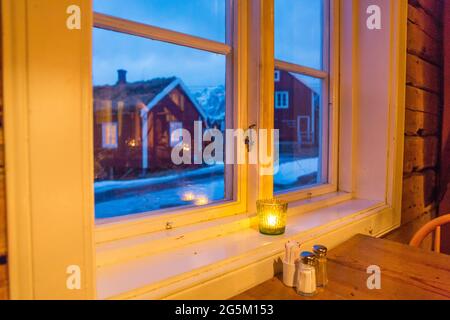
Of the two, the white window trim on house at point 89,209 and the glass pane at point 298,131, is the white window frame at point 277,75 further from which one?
the white window trim on house at point 89,209

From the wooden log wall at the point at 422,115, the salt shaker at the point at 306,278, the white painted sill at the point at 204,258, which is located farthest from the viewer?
the wooden log wall at the point at 422,115

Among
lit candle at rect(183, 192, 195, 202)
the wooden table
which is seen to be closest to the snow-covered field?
lit candle at rect(183, 192, 195, 202)

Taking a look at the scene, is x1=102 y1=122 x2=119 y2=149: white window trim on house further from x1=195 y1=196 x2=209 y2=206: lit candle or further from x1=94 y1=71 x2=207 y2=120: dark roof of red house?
x1=195 y1=196 x2=209 y2=206: lit candle

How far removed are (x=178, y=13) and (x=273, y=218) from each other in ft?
2.70

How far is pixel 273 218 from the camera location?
1.20 metres

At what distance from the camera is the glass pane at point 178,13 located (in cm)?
104

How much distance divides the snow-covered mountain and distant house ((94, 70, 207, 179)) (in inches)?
1.1

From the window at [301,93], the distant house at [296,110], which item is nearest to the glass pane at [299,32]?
the window at [301,93]

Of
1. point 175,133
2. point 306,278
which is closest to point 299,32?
point 175,133

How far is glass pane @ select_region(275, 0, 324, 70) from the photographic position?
5.13ft

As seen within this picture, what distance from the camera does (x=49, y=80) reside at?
0.65 meters
